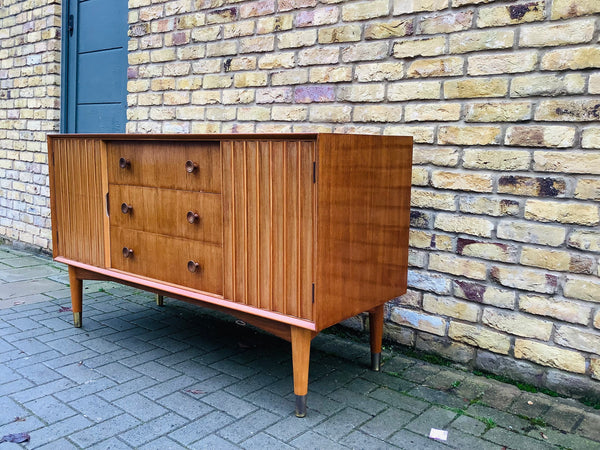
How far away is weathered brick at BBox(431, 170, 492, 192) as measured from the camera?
2822mm

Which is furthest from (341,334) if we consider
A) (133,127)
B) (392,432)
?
(133,127)

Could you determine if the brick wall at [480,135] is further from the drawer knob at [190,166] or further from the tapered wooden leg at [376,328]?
the drawer knob at [190,166]

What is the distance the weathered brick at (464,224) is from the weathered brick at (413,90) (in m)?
0.66

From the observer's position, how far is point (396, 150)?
9.15 feet

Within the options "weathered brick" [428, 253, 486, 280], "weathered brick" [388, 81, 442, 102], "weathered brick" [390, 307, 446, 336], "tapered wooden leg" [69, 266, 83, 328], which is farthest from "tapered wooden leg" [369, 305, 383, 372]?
"tapered wooden leg" [69, 266, 83, 328]

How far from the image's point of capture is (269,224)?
2.49m

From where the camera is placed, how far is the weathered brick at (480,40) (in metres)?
2.70

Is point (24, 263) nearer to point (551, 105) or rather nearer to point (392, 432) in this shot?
point (392, 432)

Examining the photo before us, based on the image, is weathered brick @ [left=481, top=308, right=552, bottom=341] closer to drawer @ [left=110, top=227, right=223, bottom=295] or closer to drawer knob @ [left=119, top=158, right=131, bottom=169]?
drawer @ [left=110, top=227, right=223, bottom=295]

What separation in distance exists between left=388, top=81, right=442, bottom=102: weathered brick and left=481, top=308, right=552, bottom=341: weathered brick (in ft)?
3.91

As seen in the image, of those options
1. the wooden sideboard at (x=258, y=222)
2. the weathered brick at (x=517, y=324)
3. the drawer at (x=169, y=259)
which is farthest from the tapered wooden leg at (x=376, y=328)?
the drawer at (x=169, y=259)

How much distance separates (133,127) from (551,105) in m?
3.37

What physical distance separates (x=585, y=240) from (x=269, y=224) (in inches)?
57.4

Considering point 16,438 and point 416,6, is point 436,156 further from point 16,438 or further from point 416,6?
point 16,438
